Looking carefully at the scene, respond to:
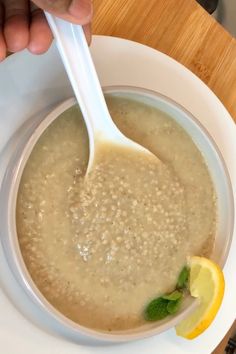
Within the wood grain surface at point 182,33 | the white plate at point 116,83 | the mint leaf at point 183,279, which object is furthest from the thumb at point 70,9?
the mint leaf at point 183,279

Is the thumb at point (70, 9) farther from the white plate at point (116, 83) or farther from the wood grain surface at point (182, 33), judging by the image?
the wood grain surface at point (182, 33)

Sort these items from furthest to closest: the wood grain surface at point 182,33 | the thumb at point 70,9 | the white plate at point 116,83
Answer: the wood grain surface at point 182,33
the white plate at point 116,83
the thumb at point 70,9

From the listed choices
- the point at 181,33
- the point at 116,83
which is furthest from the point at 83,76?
the point at 181,33

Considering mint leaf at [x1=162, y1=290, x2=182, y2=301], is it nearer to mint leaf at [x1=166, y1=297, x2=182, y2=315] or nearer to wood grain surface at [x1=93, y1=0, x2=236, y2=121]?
mint leaf at [x1=166, y1=297, x2=182, y2=315]

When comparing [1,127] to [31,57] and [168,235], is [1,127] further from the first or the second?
[168,235]

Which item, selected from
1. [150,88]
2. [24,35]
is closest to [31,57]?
[24,35]

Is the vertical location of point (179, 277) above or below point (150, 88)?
below

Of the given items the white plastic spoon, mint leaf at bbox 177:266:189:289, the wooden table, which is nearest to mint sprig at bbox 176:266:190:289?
mint leaf at bbox 177:266:189:289
